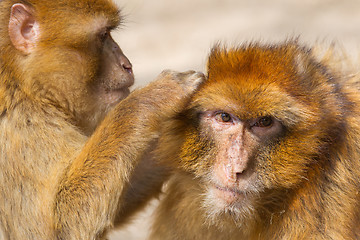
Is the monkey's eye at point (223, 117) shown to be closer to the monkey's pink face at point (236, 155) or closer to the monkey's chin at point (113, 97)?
the monkey's pink face at point (236, 155)

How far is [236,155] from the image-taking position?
400cm

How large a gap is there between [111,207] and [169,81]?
1044 millimetres

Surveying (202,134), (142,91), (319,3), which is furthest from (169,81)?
(319,3)

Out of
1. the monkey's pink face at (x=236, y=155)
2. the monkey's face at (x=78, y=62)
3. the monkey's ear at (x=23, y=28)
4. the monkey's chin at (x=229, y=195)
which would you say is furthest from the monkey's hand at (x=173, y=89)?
the monkey's ear at (x=23, y=28)

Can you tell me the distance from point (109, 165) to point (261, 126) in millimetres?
1228

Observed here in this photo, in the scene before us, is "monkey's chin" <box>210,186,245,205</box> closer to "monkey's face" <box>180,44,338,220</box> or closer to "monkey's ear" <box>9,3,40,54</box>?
"monkey's face" <box>180,44,338,220</box>

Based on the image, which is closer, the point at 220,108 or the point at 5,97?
the point at 220,108

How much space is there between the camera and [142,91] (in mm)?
4730

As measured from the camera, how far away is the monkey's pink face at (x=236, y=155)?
403cm

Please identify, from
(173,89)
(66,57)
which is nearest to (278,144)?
(173,89)

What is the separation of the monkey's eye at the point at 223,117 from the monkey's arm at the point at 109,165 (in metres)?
0.47

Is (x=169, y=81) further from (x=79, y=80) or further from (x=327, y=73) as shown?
(x=327, y=73)

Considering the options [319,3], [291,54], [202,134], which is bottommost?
[319,3]

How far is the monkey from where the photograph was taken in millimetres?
4617
